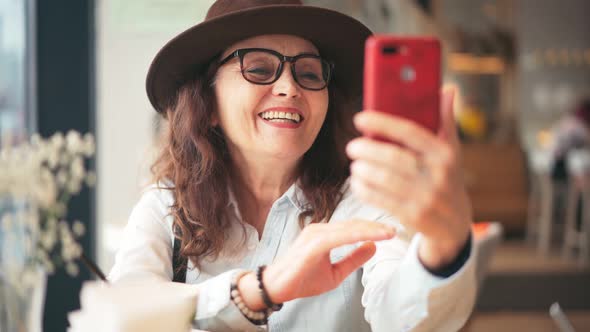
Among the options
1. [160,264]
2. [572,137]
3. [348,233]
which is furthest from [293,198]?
[572,137]

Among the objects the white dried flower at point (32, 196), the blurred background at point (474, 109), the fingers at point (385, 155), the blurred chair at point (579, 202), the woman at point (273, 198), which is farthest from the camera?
the blurred chair at point (579, 202)

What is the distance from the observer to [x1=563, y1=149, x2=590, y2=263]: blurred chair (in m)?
5.95

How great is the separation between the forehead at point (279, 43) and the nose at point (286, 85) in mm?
51

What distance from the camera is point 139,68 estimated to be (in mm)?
3635

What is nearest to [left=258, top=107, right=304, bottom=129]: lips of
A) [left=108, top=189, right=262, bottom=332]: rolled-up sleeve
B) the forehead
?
the forehead

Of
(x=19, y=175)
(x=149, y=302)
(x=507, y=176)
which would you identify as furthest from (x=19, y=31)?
(x=507, y=176)

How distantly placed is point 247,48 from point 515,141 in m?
6.87

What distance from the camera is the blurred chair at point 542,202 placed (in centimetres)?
650

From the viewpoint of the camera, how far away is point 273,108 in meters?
1.23

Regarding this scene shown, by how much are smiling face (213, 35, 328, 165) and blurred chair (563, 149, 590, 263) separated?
17.2ft

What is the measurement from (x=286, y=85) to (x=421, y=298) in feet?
1.77

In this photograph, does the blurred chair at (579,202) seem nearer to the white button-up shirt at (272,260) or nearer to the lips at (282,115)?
the white button-up shirt at (272,260)

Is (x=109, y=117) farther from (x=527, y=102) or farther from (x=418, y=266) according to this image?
(x=527, y=102)

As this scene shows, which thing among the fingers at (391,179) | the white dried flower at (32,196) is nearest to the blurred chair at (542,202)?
the white dried flower at (32,196)
